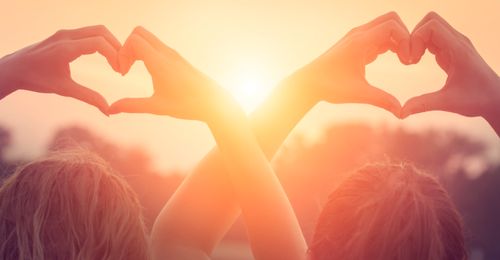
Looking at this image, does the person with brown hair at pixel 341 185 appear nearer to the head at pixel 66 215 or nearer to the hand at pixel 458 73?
the hand at pixel 458 73

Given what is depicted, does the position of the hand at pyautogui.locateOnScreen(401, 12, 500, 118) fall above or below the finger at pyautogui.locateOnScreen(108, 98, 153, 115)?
above

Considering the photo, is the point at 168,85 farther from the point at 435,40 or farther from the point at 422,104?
the point at 435,40

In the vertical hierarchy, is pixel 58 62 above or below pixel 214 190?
above

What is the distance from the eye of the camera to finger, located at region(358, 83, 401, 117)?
3232mm

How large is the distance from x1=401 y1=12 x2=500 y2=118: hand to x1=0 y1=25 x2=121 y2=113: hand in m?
1.34

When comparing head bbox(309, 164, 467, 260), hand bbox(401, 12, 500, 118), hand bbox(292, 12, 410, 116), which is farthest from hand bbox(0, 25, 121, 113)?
hand bbox(401, 12, 500, 118)

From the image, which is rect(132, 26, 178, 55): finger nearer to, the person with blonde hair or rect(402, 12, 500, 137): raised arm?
the person with blonde hair

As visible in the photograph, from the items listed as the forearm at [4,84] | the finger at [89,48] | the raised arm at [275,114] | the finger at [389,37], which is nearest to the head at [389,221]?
the raised arm at [275,114]

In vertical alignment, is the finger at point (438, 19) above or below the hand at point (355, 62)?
above

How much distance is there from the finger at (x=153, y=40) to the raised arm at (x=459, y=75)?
42.0 inches

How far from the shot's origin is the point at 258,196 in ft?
9.74

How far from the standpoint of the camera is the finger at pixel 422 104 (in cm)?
319

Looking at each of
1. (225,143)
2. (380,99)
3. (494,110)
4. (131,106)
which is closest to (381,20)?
(380,99)

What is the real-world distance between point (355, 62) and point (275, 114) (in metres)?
0.44
